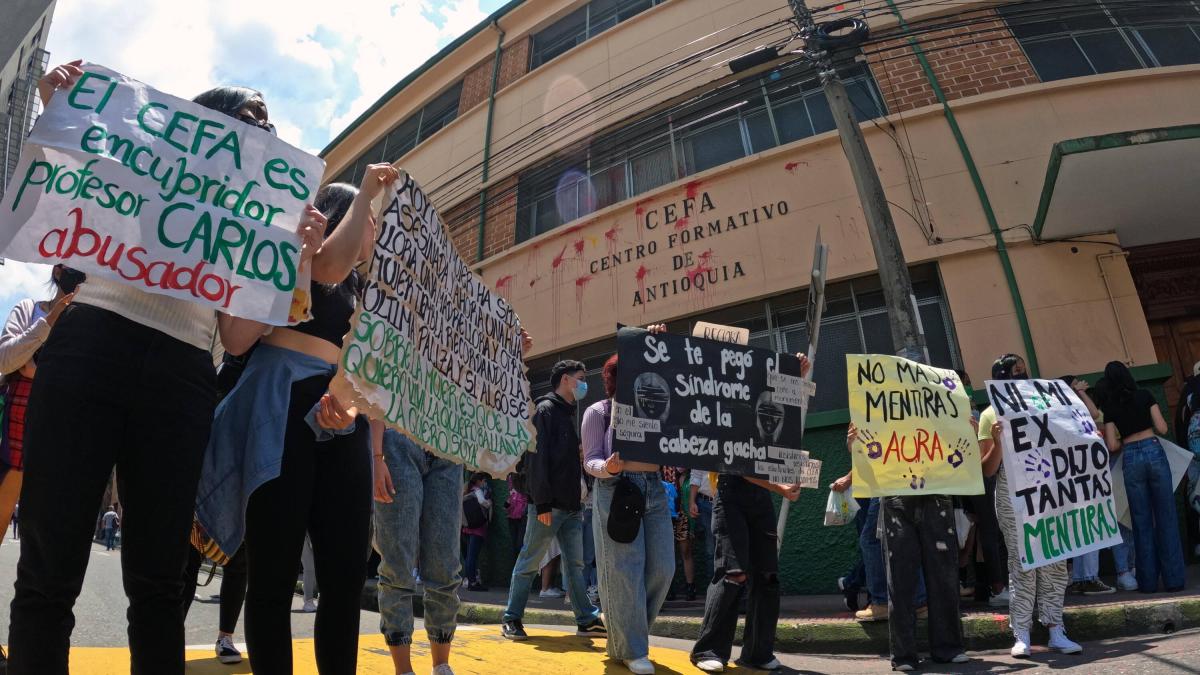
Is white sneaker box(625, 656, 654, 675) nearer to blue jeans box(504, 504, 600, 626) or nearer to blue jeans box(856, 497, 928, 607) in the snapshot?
blue jeans box(504, 504, 600, 626)

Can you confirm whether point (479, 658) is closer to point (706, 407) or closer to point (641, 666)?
point (641, 666)

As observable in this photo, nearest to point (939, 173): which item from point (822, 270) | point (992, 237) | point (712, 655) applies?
point (992, 237)

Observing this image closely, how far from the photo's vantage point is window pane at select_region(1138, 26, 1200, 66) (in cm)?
1012

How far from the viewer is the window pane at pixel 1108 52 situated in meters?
10.1

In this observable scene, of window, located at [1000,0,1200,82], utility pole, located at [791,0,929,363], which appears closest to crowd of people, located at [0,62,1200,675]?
utility pole, located at [791,0,929,363]

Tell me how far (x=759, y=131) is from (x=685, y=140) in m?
1.20

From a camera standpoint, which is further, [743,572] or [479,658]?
[743,572]

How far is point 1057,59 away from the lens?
10.2 m

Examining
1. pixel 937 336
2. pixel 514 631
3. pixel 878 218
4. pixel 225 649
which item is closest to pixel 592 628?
pixel 514 631

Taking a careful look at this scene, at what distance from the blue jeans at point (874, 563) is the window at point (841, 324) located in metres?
3.45

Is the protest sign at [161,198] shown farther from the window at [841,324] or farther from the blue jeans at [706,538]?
the window at [841,324]

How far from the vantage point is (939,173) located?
962 cm

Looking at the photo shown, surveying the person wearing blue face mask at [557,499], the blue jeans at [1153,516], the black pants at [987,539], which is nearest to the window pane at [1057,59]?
the blue jeans at [1153,516]

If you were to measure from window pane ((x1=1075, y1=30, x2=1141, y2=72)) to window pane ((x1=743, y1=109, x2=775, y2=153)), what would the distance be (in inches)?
170
